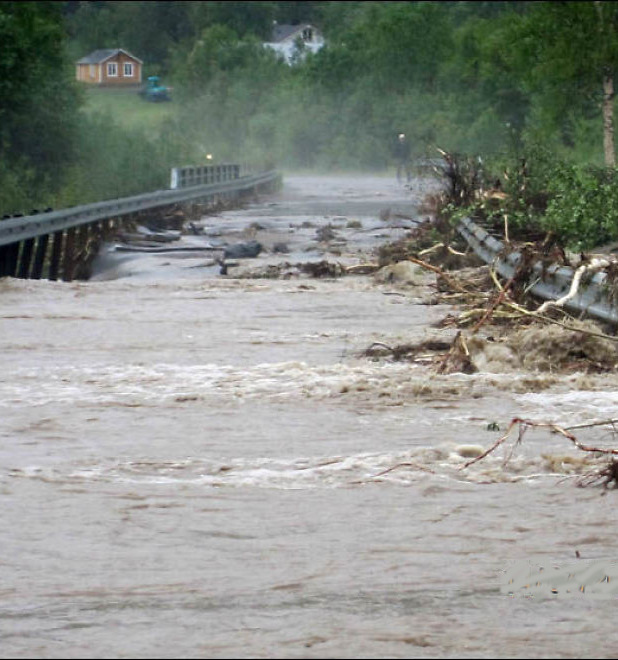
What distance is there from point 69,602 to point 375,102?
13501 centimetres

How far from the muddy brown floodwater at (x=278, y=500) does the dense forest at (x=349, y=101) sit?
26.2 feet

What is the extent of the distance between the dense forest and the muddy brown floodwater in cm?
799

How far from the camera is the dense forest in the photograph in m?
53.9

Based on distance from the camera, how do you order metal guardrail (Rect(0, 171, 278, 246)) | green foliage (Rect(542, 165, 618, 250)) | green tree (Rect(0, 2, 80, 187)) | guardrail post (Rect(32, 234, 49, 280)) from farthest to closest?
green tree (Rect(0, 2, 80, 187)), guardrail post (Rect(32, 234, 49, 280)), metal guardrail (Rect(0, 171, 278, 246)), green foliage (Rect(542, 165, 618, 250))

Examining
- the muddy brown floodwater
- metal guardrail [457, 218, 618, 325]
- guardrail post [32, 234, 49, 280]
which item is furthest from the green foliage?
guardrail post [32, 234, 49, 280]

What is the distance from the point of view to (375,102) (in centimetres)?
13975

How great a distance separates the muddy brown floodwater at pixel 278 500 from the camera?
5680 millimetres

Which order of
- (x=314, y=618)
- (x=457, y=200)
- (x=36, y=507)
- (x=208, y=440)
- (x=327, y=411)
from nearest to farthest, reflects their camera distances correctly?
1. (x=314, y=618)
2. (x=36, y=507)
3. (x=208, y=440)
4. (x=327, y=411)
5. (x=457, y=200)

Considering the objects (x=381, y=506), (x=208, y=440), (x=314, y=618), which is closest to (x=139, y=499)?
(x=381, y=506)

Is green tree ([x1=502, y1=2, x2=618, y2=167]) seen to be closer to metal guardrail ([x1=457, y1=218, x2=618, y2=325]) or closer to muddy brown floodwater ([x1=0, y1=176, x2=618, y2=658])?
metal guardrail ([x1=457, y1=218, x2=618, y2=325])

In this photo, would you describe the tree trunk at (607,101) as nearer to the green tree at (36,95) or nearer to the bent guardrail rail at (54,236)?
the green tree at (36,95)

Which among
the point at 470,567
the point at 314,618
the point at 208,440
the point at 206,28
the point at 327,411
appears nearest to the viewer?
the point at 314,618

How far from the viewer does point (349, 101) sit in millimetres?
141250

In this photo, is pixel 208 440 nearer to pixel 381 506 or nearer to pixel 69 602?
pixel 381 506
